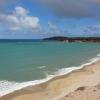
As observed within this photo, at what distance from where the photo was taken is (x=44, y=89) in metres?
14.6

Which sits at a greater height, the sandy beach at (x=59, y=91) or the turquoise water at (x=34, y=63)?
the sandy beach at (x=59, y=91)

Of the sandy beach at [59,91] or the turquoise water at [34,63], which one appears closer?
the sandy beach at [59,91]

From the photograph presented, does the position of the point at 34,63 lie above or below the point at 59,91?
below

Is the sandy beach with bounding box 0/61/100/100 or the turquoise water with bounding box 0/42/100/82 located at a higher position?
the sandy beach with bounding box 0/61/100/100

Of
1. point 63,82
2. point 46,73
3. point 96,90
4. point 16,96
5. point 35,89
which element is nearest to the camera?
point 96,90

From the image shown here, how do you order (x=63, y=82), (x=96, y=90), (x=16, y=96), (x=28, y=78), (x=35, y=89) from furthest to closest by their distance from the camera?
(x=28, y=78)
(x=63, y=82)
(x=35, y=89)
(x=16, y=96)
(x=96, y=90)

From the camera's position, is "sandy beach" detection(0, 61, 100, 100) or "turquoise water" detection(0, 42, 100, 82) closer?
"sandy beach" detection(0, 61, 100, 100)

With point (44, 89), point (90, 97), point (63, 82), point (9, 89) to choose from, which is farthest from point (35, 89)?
point (90, 97)

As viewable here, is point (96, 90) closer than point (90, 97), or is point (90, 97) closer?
point (90, 97)

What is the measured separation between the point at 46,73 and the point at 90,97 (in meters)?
10.2

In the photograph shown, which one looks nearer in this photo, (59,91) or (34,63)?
(59,91)

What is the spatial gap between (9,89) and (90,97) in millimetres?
5655

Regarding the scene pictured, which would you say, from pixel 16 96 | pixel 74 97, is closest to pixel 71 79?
pixel 16 96

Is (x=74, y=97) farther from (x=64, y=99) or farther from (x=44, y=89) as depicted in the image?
(x=44, y=89)
